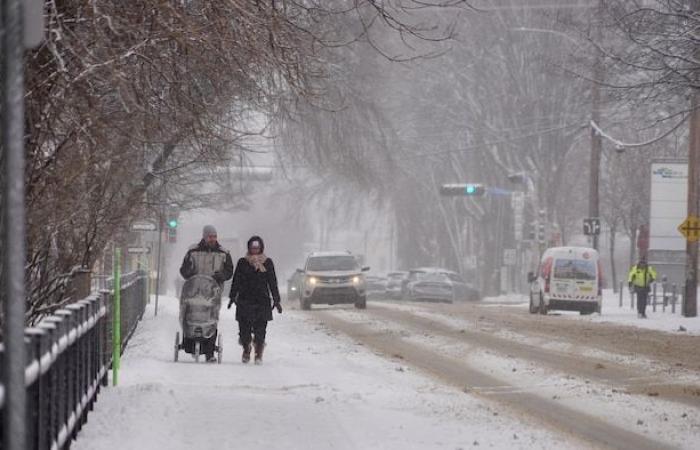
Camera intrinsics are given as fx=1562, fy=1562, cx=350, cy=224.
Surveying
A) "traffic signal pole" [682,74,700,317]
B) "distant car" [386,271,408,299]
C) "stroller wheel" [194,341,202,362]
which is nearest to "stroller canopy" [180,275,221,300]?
"stroller wheel" [194,341,202,362]

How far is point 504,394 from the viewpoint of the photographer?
53.7 ft

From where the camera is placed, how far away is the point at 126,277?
22891 millimetres

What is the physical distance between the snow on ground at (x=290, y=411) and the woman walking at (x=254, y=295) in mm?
371

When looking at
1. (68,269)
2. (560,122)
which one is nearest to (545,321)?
(68,269)

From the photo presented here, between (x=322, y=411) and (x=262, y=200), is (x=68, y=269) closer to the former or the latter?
(x=322, y=411)

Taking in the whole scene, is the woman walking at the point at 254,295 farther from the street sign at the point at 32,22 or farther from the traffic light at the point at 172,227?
the traffic light at the point at 172,227

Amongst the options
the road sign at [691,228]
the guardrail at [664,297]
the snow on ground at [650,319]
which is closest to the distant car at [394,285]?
the guardrail at [664,297]

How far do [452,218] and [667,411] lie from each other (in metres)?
62.4

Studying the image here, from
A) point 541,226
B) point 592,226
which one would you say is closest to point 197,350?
point 592,226

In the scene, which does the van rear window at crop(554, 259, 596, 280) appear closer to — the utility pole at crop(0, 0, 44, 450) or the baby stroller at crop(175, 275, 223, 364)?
the baby stroller at crop(175, 275, 223, 364)

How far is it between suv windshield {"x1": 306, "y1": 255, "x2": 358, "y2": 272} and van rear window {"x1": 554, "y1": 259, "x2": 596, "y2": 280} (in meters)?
5.68

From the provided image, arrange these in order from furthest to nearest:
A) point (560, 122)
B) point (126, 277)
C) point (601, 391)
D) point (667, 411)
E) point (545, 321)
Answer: point (560, 122) < point (545, 321) < point (126, 277) < point (601, 391) < point (667, 411)

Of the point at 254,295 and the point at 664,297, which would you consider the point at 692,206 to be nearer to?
the point at 664,297

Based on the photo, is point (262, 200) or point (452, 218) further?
point (262, 200)
